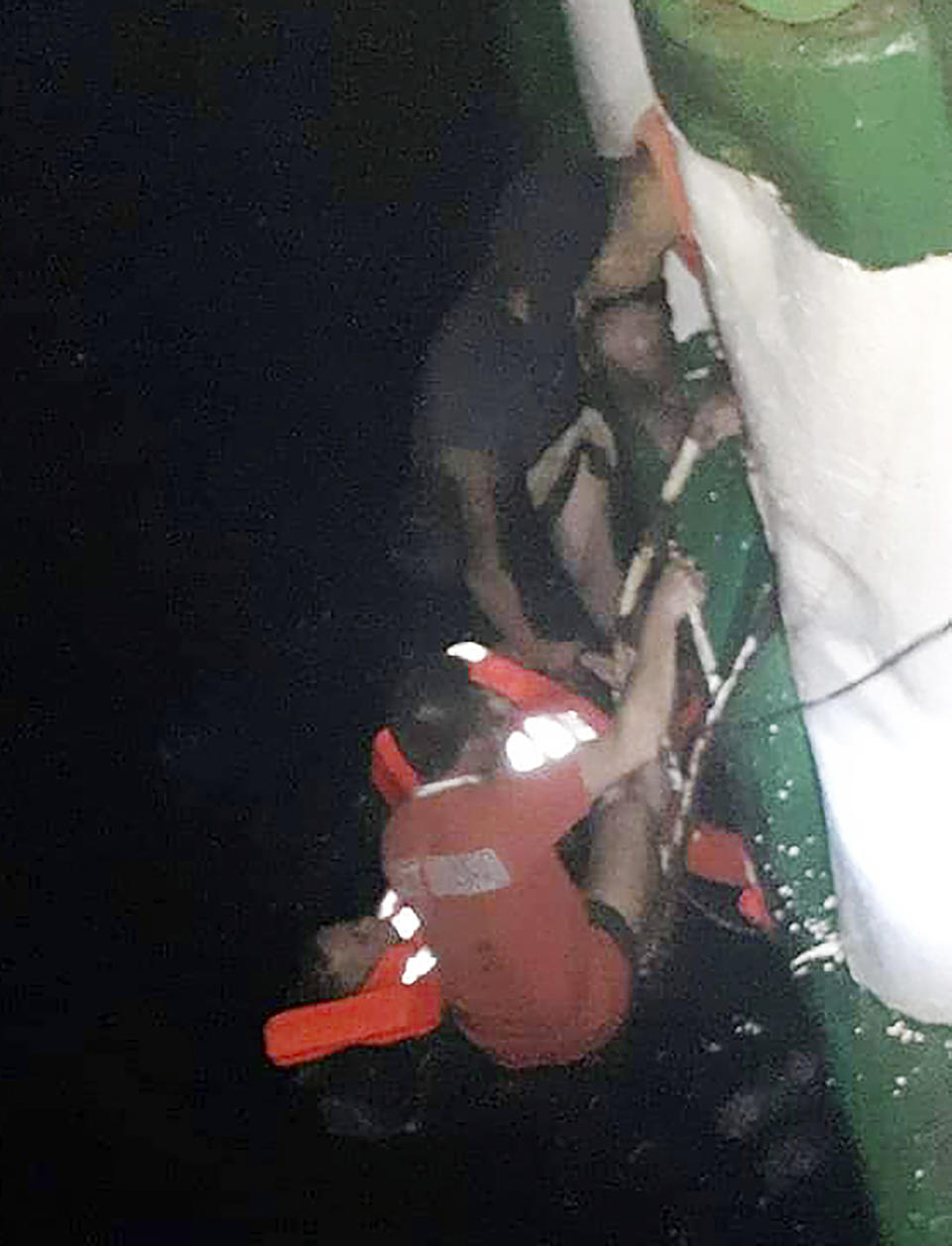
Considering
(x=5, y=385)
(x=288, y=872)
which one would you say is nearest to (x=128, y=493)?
(x=5, y=385)

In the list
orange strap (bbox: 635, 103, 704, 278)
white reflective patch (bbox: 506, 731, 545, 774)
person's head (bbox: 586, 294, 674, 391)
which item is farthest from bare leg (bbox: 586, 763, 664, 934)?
orange strap (bbox: 635, 103, 704, 278)

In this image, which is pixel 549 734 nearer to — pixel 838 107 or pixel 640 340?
pixel 640 340

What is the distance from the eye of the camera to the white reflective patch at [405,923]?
1589 mm

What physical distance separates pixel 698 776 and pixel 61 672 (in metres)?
0.74

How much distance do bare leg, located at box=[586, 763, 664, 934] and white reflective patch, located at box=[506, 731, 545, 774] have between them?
0.34 ft

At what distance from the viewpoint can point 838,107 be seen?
604mm

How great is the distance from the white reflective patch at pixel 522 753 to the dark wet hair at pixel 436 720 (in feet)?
0.11

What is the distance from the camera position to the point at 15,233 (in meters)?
1.70

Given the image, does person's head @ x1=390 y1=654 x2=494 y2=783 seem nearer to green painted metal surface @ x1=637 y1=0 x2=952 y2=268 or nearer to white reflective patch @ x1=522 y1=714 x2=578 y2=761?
white reflective patch @ x1=522 y1=714 x2=578 y2=761

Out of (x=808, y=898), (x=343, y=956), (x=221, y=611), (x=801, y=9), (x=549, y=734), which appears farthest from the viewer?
(x=221, y=611)

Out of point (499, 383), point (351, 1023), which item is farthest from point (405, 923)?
point (499, 383)

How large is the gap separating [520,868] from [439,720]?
155 millimetres

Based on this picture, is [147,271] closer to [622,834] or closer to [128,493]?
[128,493]

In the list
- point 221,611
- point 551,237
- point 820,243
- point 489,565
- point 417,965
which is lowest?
point 417,965
